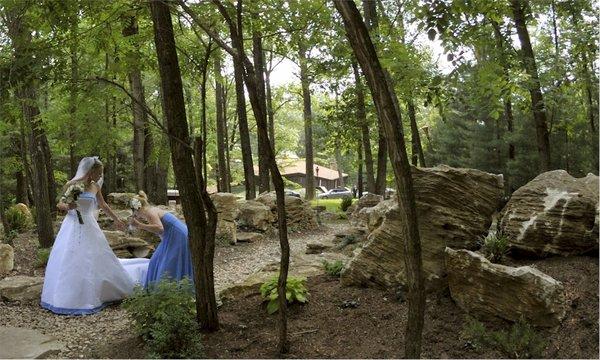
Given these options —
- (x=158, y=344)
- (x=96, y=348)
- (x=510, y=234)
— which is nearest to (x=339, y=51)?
(x=510, y=234)

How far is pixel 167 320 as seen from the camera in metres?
4.28

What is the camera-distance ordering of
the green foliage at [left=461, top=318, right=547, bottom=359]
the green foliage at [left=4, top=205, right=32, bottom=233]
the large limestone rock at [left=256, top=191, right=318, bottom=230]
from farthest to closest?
1. the large limestone rock at [left=256, top=191, right=318, bottom=230]
2. the green foliage at [left=4, top=205, right=32, bottom=233]
3. the green foliage at [left=461, top=318, right=547, bottom=359]

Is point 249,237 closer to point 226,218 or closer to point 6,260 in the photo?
point 226,218

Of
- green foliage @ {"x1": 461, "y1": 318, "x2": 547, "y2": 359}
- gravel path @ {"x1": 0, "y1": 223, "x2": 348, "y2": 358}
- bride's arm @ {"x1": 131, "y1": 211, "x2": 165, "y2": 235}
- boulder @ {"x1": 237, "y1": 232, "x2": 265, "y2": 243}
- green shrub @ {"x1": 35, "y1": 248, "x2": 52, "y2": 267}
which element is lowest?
gravel path @ {"x1": 0, "y1": 223, "x2": 348, "y2": 358}

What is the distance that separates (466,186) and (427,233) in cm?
68

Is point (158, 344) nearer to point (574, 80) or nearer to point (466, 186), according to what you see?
point (466, 186)

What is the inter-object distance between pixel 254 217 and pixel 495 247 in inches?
330

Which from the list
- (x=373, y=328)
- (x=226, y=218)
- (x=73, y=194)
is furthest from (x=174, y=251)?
(x=226, y=218)

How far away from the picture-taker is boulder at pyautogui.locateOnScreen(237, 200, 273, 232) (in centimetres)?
1277

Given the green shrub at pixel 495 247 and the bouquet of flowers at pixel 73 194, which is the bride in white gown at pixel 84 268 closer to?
the bouquet of flowers at pixel 73 194

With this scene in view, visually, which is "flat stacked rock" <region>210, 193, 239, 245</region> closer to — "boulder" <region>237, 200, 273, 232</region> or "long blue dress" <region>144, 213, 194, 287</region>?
"boulder" <region>237, 200, 273, 232</region>

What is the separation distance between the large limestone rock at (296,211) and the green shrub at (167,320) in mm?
8799

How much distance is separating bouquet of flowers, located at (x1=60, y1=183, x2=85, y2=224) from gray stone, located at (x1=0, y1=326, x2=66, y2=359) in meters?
1.76

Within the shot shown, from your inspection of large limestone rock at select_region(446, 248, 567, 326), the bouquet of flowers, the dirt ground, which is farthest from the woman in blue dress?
large limestone rock at select_region(446, 248, 567, 326)
